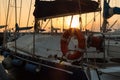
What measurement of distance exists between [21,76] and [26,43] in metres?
1.94

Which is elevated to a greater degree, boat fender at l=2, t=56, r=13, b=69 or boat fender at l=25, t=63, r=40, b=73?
boat fender at l=25, t=63, r=40, b=73

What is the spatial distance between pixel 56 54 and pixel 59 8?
176 cm

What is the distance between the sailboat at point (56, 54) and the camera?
313 inches

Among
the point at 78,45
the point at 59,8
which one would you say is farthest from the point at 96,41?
the point at 59,8

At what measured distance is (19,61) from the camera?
427 inches

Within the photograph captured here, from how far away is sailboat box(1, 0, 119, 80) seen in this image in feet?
26.1

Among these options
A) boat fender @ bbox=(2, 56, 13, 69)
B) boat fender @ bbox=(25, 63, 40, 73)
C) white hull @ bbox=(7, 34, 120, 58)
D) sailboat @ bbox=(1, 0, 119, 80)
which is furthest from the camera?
boat fender @ bbox=(2, 56, 13, 69)

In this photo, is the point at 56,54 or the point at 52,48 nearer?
the point at 56,54

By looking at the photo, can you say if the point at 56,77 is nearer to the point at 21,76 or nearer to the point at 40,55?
the point at 40,55

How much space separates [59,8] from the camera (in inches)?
428

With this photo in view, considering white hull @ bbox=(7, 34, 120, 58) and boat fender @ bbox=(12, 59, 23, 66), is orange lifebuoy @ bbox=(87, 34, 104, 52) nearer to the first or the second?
white hull @ bbox=(7, 34, 120, 58)

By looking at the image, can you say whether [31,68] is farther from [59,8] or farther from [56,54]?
[59,8]

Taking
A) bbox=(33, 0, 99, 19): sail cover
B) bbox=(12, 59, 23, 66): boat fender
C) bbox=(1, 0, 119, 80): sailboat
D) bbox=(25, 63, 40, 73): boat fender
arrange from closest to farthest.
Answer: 1. bbox=(1, 0, 119, 80): sailboat
2. bbox=(25, 63, 40, 73): boat fender
3. bbox=(33, 0, 99, 19): sail cover
4. bbox=(12, 59, 23, 66): boat fender

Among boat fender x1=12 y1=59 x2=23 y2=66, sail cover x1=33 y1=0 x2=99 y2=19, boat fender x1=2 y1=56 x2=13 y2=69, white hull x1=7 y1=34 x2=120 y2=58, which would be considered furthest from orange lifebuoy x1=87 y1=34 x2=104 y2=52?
boat fender x1=2 y1=56 x2=13 y2=69
